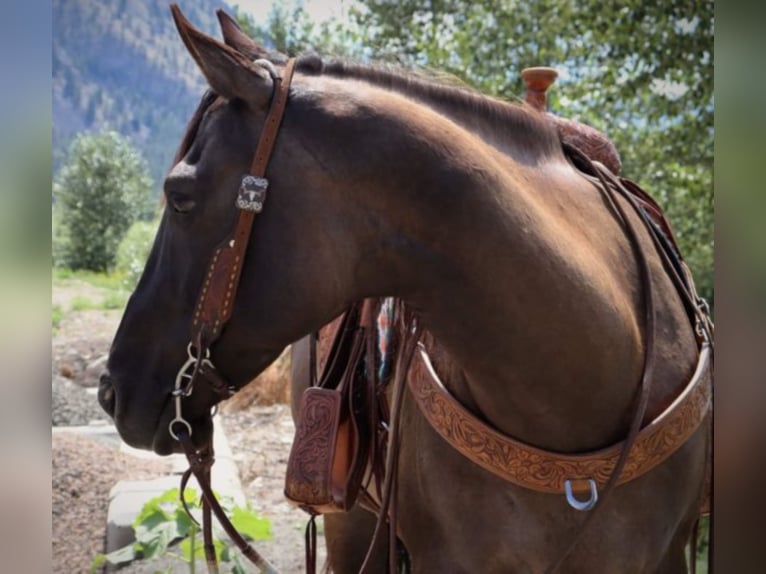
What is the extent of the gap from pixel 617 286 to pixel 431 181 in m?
0.49

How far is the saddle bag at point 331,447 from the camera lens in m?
1.81

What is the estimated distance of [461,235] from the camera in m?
1.38

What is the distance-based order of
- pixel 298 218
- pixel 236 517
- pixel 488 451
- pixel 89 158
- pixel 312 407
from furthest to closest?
pixel 89 158 < pixel 236 517 < pixel 312 407 < pixel 488 451 < pixel 298 218

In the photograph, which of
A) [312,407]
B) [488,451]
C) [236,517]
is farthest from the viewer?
[236,517]

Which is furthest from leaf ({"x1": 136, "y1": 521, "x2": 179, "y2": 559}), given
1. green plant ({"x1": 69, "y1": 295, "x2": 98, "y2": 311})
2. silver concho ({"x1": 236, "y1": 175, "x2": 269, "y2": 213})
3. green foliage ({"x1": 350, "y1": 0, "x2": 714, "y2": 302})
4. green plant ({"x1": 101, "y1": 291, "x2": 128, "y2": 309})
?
green plant ({"x1": 69, "y1": 295, "x2": 98, "y2": 311})

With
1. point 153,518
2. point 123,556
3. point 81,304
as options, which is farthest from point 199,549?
point 81,304

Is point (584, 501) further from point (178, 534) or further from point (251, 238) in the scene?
point (178, 534)

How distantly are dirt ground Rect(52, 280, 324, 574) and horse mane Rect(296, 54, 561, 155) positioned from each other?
287 cm

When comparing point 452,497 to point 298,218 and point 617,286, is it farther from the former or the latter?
point 298,218

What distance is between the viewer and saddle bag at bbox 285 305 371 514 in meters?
1.81

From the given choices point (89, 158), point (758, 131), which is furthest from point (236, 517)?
point (89, 158)

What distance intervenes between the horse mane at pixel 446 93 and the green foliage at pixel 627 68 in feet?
12.7

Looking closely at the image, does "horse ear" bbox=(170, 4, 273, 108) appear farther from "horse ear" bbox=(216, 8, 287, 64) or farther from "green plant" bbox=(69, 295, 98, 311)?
"green plant" bbox=(69, 295, 98, 311)

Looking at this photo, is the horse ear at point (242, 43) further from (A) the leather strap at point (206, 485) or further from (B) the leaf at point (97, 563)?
(B) the leaf at point (97, 563)
